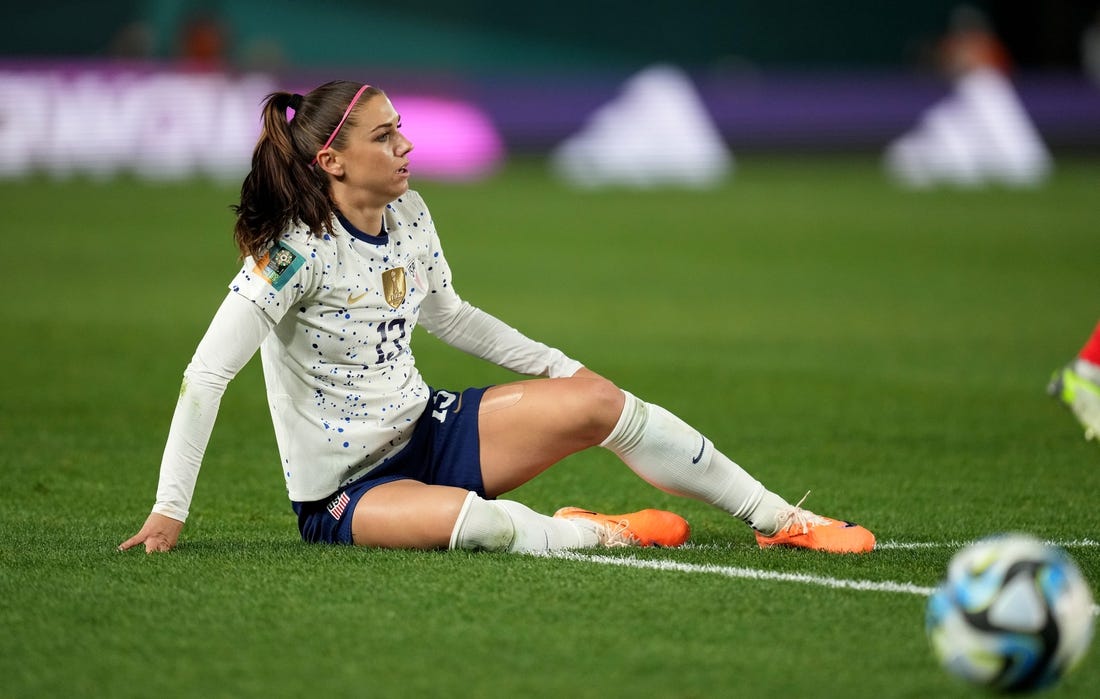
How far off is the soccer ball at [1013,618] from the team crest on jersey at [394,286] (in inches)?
83.8

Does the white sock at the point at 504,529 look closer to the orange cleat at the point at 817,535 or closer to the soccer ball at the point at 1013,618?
the orange cleat at the point at 817,535

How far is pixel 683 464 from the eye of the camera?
16.5ft

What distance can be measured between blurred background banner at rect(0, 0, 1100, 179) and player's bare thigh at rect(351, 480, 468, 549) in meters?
16.8

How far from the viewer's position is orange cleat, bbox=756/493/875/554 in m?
5.09

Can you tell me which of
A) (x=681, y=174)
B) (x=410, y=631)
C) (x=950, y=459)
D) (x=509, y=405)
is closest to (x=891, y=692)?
(x=410, y=631)

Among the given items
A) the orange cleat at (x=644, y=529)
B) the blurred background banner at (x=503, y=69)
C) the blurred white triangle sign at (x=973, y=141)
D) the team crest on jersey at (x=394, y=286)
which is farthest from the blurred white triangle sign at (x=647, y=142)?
the team crest on jersey at (x=394, y=286)

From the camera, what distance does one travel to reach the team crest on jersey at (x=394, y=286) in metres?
5.05

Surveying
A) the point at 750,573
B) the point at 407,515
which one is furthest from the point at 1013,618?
the point at 407,515

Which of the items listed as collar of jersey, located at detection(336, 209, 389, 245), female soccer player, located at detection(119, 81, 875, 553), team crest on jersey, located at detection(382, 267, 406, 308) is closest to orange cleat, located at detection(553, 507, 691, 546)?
female soccer player, located at detection(119, 81, 875, 553)

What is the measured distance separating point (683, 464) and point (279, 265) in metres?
1.40

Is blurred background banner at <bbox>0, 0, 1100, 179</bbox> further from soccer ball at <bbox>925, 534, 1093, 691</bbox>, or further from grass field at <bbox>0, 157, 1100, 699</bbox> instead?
soccer ball at <bbox>925, 534, 1093, 691</bbox>

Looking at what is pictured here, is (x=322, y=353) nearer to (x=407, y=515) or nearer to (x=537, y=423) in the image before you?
(x=407, y=515)

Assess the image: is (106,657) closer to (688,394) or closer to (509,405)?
(509,405)

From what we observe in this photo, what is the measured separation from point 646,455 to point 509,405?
18.4 inches
